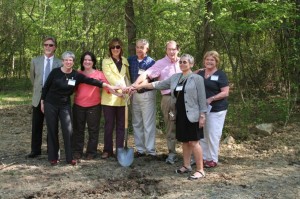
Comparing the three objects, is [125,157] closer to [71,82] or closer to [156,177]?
[156,177]

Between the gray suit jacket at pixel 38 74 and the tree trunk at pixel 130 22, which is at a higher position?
the tree trunk at pixel 130 22

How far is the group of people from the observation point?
17.3ft

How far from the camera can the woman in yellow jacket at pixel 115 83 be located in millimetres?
5703

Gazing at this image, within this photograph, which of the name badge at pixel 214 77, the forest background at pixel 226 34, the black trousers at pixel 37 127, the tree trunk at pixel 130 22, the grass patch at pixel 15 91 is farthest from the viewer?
the grass patch at pixel 15 91

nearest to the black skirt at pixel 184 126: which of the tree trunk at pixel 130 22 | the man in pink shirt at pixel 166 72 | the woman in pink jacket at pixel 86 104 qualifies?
the man in pink shirt at pixel 166 72

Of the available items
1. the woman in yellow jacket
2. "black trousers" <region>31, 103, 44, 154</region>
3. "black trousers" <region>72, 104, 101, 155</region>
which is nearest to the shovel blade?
the woman in yellow jacket

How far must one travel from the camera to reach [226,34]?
29.6 ft

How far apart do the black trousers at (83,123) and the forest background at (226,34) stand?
2.32m

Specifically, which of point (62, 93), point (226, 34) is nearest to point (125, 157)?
point (62, 93)

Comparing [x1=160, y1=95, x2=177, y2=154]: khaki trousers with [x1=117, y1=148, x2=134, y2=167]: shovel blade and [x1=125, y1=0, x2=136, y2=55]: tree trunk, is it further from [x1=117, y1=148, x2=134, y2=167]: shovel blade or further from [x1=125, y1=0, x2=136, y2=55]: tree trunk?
[x1=125, y1=0, x2=136, y2=55]: tree trunk

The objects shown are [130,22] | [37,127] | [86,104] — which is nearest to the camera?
[86,104]

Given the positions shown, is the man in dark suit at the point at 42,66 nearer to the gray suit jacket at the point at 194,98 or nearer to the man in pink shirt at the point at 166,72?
the man in pink shirt at the point at 166,72

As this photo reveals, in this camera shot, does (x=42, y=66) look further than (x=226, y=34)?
No

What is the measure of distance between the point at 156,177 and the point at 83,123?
1521 millimetres
